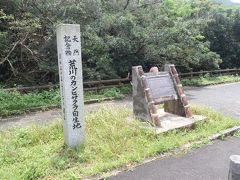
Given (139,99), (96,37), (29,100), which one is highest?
(96,37)

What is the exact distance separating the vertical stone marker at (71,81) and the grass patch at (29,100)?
13.0ft

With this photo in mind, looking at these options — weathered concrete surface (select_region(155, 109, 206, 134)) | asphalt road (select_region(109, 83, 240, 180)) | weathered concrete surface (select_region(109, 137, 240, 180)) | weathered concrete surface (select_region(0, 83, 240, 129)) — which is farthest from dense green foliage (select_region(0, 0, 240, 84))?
weathered concrete surface (select_region(109, 137, 240, 180))

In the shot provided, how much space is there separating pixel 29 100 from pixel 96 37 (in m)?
3.83

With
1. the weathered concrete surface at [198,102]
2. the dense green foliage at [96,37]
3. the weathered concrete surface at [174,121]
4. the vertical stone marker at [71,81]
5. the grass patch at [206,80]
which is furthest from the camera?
the grass patch at [206,80]

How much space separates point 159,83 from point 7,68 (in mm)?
7378

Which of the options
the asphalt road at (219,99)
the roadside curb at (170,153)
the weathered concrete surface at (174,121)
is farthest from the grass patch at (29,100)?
the roadside curb at (170,153)

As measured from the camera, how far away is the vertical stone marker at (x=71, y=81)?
5863 millimetres

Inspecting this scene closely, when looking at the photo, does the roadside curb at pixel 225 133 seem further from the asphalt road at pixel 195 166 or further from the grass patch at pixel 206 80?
the grass patch at pixel 206 80

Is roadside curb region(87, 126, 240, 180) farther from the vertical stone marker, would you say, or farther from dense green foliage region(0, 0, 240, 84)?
dense green foliage region(0, 0, 240, 84)

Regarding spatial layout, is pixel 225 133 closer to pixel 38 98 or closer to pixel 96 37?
pixel 38 98

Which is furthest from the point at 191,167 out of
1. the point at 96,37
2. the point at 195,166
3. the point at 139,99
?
the point at 96,37

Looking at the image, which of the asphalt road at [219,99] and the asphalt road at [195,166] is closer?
the asphalt road at [195,166]

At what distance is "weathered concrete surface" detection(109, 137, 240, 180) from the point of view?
16.8 ft

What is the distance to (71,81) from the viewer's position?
5.95 meters
